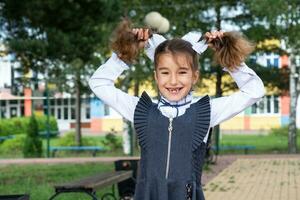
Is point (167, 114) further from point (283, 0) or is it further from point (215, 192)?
point (283, 0)

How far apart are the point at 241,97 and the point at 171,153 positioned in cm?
35

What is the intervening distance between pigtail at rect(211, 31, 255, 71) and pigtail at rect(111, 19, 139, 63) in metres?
0.30

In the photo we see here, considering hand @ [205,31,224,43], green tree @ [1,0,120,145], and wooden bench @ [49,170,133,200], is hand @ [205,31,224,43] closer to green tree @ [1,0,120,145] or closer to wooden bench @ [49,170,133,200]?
wooden bench @ [49,170,133,200]

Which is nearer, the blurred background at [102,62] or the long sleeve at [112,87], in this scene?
the long sleeve at [112,87]

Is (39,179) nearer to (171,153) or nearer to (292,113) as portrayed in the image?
(171,153)

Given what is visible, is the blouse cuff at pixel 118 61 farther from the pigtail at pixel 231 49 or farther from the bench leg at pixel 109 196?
the bench leg at pixel 109 196

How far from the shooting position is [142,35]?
2750 millimetres

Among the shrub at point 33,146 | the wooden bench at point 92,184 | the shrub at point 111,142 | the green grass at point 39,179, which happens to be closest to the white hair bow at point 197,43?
the wooden bench at point 92,184

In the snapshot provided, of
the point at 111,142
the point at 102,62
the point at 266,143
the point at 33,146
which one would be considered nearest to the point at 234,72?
the point at 102,62

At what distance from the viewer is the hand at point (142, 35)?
275 cm

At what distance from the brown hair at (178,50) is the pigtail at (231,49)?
0.31ft

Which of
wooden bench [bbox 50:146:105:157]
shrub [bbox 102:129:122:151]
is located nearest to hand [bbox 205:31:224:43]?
wooden bench [bbox 50:146:105:157]

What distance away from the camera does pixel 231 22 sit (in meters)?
23.8

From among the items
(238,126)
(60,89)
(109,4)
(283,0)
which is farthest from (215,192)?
(238,126)
